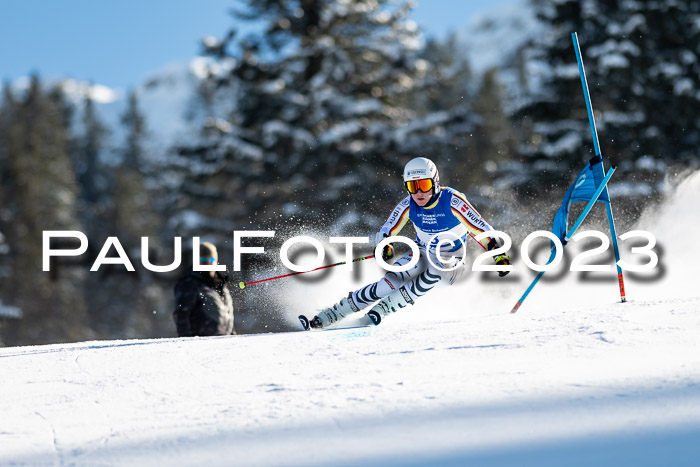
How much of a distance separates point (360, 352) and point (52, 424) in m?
1.80

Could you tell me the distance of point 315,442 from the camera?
9.39ft

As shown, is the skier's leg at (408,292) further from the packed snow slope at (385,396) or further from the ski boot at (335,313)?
the packed snow slope at (385,396)

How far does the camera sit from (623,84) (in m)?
17.9

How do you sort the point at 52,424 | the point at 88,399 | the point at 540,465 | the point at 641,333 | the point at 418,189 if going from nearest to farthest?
the point at 540,465 → the point at 52,424 → the point at 88,399 → the point at 641,333 → the point at 418,189

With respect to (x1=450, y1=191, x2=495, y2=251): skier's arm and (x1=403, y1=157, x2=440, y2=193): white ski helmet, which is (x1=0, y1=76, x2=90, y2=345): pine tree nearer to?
(x1=403, y1=157, x2=440, y2=193): white ski helmet

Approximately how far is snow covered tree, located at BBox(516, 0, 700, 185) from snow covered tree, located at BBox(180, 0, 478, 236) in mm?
2977

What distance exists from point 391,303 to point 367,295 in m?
0.26

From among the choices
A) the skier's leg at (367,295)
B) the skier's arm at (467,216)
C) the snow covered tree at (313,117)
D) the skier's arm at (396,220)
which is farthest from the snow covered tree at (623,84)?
the skier's leg at (367,295)

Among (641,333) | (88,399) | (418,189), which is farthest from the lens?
(418,189)

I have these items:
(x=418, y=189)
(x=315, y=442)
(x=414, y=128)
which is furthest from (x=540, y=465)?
(x=414, y=128)

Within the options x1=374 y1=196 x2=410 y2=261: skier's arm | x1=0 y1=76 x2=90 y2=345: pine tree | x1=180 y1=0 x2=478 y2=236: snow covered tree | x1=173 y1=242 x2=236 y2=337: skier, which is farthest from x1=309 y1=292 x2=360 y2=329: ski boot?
x1=0 y1=76 x2=90 y2=345: pine tree

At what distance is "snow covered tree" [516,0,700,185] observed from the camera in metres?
17.2

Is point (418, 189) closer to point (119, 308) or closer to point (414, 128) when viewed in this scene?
point (414, 128)

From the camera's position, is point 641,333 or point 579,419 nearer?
point 579,419
